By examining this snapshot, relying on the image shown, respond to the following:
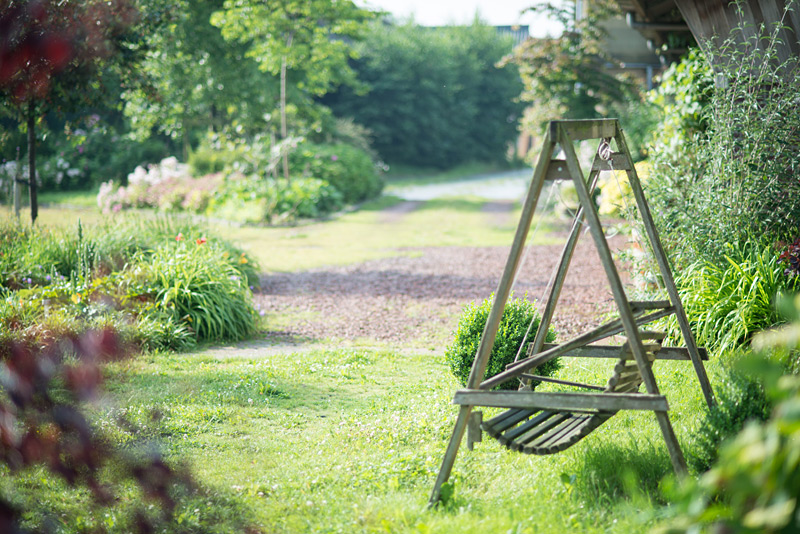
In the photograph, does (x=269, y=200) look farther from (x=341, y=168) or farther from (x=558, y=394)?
(x=558, y=394)

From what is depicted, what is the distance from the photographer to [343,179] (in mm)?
19031

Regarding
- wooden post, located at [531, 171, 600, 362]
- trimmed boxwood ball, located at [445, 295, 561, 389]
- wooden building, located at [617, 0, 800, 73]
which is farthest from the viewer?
wooden building, located at [617, 0, 800, 73]

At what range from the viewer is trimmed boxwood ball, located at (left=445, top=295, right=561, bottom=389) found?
4.55 m

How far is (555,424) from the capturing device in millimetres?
3289

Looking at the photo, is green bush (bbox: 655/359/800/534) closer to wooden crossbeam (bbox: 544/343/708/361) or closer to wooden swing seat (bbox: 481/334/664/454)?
wooden swing seat (bbox: 481/334/664/454)

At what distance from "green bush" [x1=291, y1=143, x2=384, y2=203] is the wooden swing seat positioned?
51.5ft

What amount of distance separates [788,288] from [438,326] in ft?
10.8

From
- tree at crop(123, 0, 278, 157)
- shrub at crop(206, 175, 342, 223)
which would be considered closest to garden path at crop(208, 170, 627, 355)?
shrub at crop(206, 175, 342, 223)

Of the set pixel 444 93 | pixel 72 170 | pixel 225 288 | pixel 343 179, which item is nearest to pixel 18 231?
pixel 225 288

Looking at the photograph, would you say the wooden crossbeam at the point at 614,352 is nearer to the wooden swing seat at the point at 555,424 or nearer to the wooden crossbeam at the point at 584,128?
the wooden swing seat at the point at 555,424

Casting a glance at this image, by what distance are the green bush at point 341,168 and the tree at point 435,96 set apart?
378 inches

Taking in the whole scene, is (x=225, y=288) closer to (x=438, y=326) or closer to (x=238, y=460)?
(x=438, y=326)

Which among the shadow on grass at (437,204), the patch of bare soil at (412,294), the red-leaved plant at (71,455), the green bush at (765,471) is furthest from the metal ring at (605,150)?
the shadow on grass at (437,204)

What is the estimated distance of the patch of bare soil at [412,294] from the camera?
6945 mm
